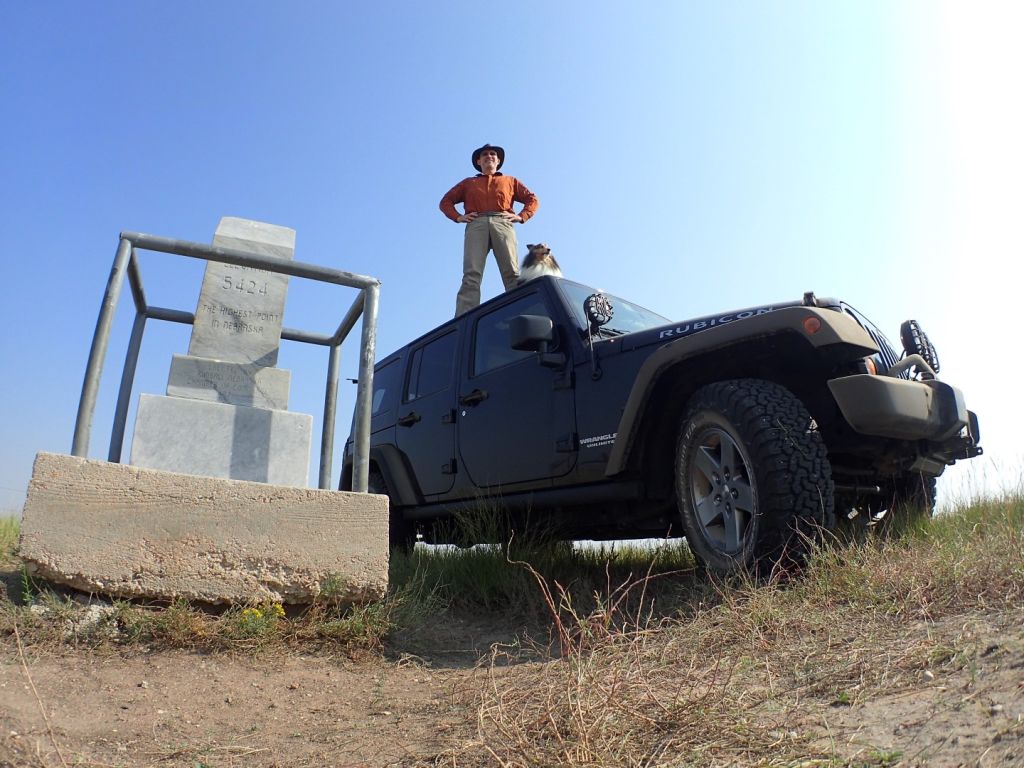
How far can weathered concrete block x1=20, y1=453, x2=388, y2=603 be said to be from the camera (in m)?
2.62

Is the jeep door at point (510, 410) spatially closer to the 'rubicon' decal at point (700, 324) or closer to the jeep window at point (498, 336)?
the jeep window at point (498, 336)

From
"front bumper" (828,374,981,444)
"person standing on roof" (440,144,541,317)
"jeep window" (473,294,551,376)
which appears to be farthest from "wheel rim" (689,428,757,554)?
"person standing on roof" (440,144,541,317)

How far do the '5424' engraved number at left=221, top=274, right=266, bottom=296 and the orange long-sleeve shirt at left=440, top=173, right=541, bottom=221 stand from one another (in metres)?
2.45

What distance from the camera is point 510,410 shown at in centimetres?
408

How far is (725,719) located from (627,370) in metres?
2.06

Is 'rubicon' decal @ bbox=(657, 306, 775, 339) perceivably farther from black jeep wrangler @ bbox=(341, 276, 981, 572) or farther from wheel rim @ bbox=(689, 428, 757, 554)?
wheel rim @ bbox=(689, 428, 757, 554)

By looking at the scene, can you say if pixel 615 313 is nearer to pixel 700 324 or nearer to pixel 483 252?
pixel 700 324

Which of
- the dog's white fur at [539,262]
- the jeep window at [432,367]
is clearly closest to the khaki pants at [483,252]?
the dog's white fur at [539,262]

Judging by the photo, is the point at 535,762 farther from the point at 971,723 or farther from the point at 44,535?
the point at 44,535

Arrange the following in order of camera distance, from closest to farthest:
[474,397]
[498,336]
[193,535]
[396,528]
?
[193,535] < [474,397] < [498,336] < [396,528]

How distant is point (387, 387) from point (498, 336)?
1562 millimetres

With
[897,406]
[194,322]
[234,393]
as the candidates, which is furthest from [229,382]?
[897,406]

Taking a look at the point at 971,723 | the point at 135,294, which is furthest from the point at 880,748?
the point at 135,294

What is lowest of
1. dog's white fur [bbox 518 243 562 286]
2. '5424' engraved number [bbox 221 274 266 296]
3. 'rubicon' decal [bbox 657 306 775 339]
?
'rubicon' decal [bbox 657 306 775 339]
